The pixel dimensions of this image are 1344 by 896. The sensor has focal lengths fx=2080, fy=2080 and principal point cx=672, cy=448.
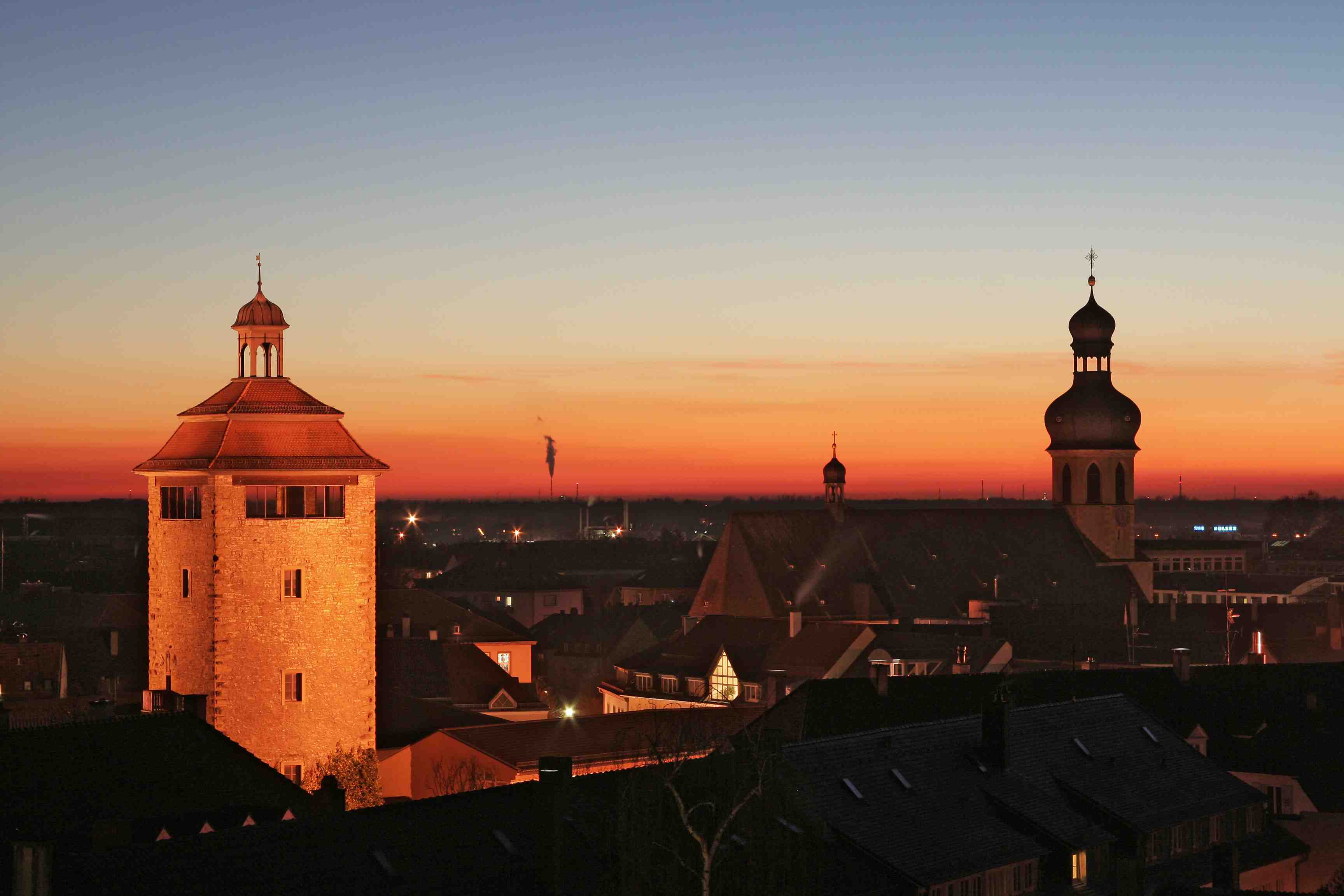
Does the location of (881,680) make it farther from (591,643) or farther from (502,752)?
(591,643)

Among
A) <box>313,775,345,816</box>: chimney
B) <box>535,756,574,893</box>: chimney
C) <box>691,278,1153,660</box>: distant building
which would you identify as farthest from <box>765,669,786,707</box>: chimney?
<box>535,756,574,893</box>: chimney

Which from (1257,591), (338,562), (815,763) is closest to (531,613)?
(1257,591)

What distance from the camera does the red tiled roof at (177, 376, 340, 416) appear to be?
51344mm

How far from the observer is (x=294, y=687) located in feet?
163

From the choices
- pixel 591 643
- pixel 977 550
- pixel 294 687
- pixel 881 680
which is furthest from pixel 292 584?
pixel 591 643

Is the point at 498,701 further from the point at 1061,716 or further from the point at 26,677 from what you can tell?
the point at 1061,716

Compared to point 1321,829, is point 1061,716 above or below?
above

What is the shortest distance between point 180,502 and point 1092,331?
69430 millimetres

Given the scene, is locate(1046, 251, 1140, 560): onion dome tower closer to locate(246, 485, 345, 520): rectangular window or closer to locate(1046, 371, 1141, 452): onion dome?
locate(1046, 371, 1141, 452): onion dome

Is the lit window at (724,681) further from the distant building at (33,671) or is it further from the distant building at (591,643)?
the distant building at (33,671)

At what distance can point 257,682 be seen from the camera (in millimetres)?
49438

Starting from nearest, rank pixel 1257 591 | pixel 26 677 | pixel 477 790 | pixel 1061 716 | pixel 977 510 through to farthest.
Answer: pixel 477 790
pixel 1061 716
pixel 26 677
pixel 977 510
pixel 1257 591

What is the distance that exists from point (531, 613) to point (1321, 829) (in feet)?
402

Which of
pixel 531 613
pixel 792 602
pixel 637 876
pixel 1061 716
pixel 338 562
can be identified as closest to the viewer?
pixel 637 876
